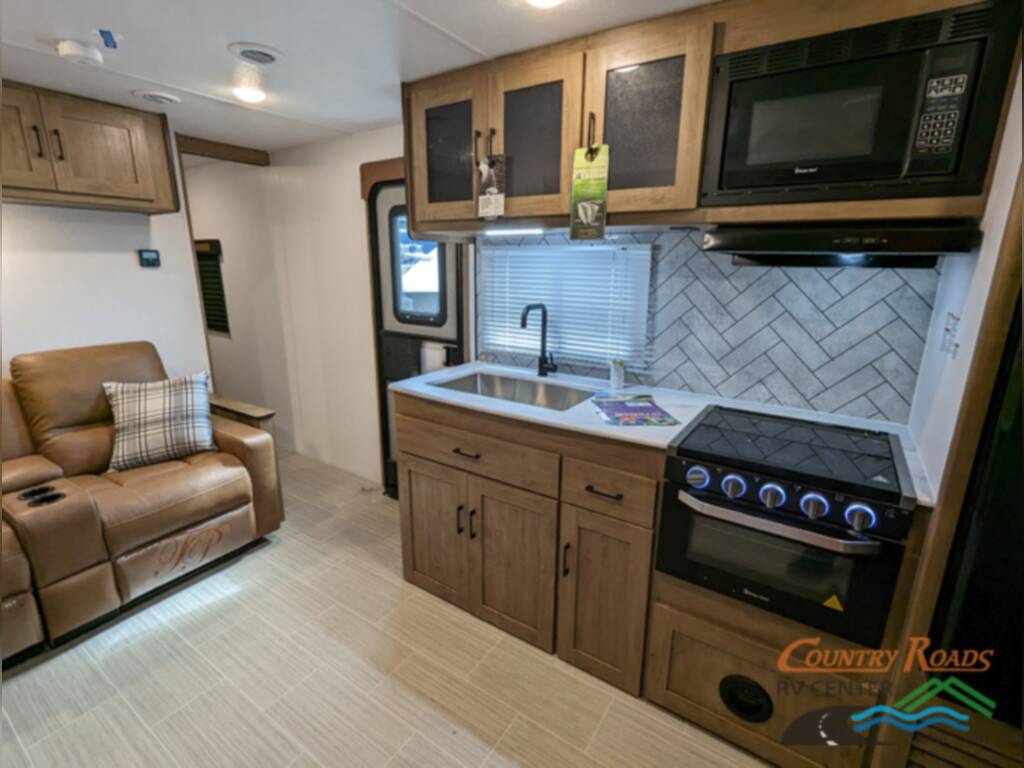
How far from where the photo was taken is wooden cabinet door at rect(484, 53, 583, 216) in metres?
1.85

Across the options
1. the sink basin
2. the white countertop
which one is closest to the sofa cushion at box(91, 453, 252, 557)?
the white countertop

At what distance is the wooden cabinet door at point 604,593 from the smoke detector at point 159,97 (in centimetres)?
260

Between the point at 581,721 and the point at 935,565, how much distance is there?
4.05 ft

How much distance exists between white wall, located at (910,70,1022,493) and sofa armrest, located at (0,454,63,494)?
3.31 meters

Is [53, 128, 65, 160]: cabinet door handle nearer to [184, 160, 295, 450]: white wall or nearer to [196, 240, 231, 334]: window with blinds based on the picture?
[184, 160, 295, 450]: white wall

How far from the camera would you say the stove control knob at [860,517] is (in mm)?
1385

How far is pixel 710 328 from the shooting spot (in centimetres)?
211

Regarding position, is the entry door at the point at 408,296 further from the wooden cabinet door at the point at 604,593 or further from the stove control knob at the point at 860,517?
the stove control knob at the point at 860,517

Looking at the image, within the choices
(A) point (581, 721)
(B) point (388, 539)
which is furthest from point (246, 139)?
(A) point (581, 721)

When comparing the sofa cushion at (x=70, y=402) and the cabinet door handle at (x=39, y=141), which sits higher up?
the cabinet door handle at (x=39, y=141)

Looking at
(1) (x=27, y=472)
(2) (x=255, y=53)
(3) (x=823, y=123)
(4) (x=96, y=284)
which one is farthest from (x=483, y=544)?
(4) (x=96, y=284)

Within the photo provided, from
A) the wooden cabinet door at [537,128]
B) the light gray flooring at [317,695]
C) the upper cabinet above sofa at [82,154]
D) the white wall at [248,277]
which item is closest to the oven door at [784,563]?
the light gray flooring at [317,695]

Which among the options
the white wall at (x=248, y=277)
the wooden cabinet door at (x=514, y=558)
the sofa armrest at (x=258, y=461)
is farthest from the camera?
the white wall at (x=248, y=277)

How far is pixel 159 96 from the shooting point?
2424 millimetres
